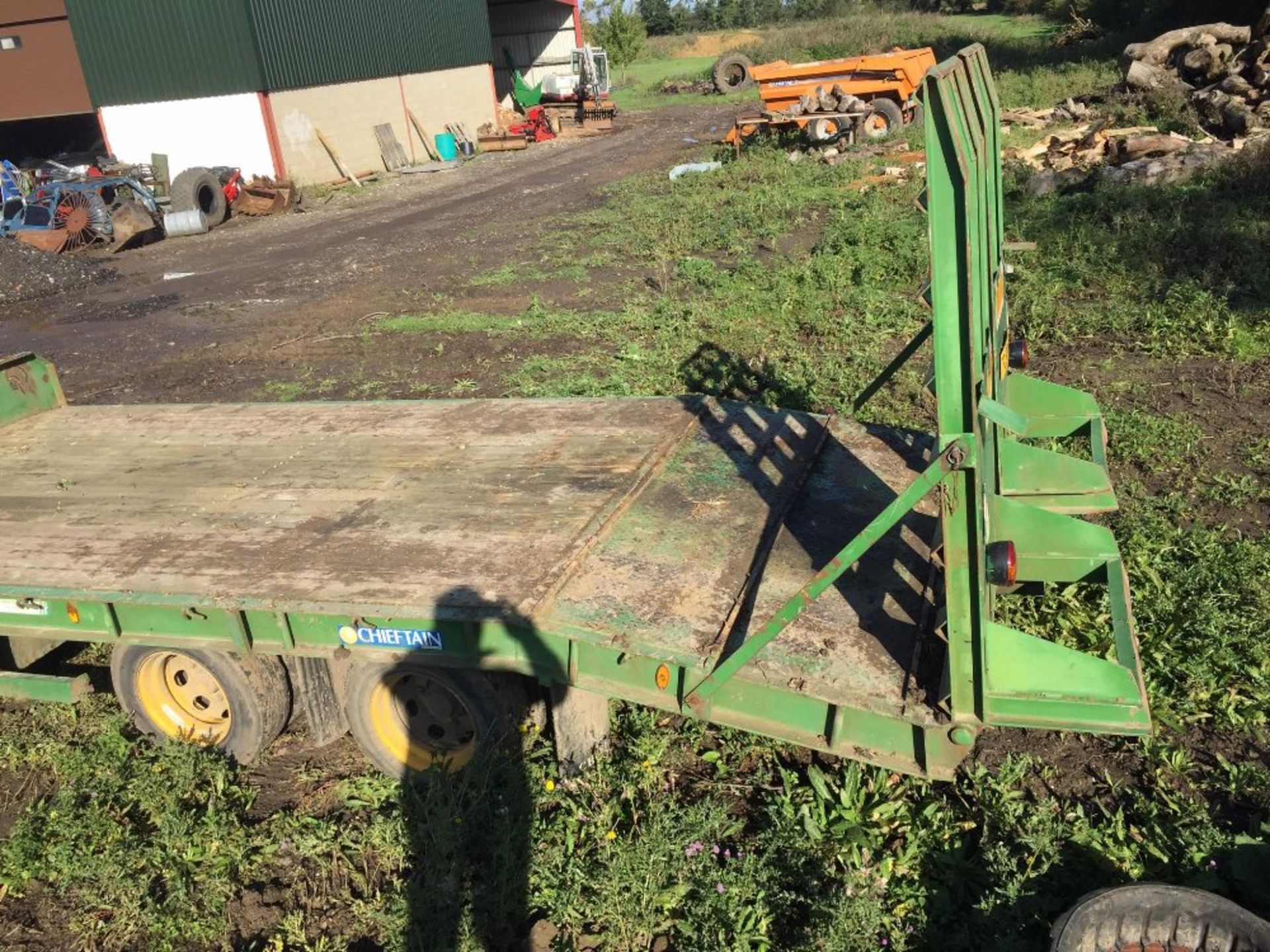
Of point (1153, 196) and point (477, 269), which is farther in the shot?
point (477, 269)

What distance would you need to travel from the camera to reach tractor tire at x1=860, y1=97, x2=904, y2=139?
2009 cm

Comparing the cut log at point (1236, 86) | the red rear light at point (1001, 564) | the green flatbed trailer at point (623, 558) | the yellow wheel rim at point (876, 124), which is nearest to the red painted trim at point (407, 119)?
the yellow wheel rim at point (876, 124)

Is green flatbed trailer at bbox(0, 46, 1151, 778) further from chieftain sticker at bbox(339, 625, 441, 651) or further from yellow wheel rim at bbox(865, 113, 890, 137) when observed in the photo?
yellow wheel rim at bbox(865, 113, 890, 137)

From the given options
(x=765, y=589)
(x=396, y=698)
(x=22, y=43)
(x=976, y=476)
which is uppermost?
(x=22, y=43)

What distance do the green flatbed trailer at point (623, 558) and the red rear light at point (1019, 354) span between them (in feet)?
0.20

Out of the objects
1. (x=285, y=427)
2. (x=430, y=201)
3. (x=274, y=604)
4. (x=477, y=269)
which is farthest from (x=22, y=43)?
(x=274, y=604)

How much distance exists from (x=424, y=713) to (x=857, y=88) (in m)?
19.6

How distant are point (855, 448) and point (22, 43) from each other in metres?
26.8

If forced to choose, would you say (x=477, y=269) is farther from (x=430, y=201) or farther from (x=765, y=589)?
(x=765, y=589)

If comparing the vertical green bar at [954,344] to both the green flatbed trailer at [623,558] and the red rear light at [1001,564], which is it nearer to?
the green flatbed trailer at [623,558]

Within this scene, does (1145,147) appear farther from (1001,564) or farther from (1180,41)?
(1001,564)

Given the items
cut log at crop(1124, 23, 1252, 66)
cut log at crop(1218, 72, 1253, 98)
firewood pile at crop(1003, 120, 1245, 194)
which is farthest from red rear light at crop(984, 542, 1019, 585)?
cut log at crop(1124, 23, 1252, 66)

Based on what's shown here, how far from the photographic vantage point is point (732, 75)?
37.1 meters

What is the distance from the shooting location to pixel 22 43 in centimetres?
2386
